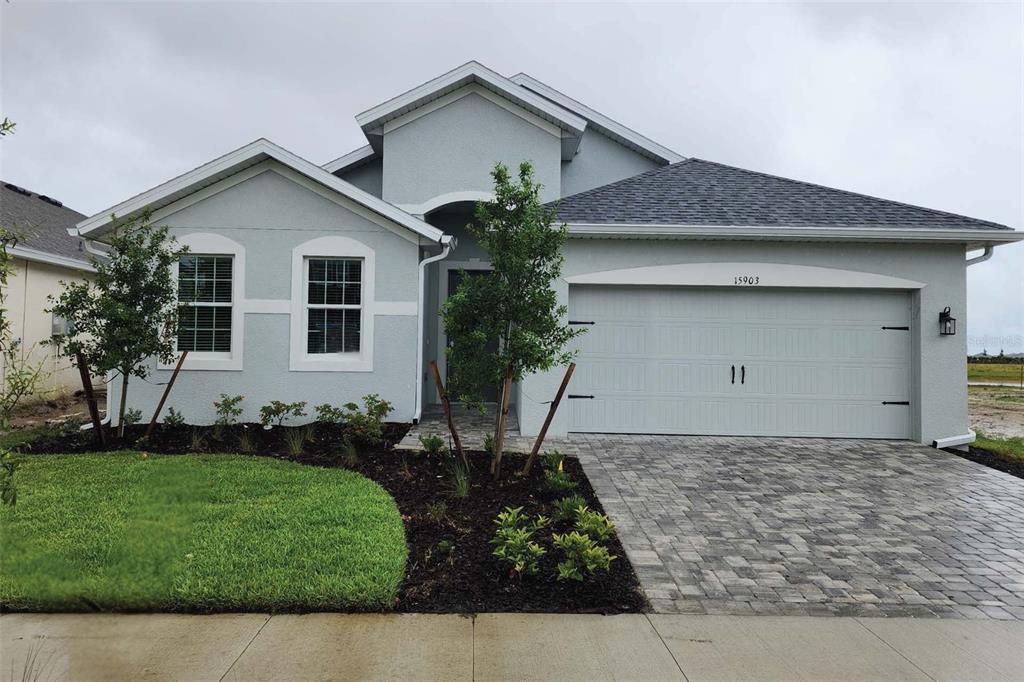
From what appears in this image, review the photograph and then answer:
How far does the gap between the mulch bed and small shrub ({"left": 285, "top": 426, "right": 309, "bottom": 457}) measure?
0.08 m

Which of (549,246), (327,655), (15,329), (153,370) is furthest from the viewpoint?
(15,329)

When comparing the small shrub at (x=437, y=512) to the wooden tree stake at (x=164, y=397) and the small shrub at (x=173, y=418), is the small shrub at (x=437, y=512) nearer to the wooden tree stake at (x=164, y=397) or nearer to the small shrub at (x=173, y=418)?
the wooden tree stake at (x=164, y=397)

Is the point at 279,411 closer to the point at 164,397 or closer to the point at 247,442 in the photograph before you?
the point at 247,442

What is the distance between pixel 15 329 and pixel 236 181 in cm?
710

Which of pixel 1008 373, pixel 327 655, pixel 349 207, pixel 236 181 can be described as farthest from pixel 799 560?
pixel 1008 373

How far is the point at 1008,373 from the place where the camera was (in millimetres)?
28734

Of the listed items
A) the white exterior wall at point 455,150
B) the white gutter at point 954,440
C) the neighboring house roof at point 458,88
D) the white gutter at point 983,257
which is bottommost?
the white gutter at point 954,440

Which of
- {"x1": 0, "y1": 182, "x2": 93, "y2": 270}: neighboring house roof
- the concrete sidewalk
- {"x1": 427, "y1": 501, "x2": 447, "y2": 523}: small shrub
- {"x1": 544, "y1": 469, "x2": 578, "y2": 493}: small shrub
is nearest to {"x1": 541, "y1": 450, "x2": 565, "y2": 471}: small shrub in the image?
{"x1": 544, "y1": 469, "x2": 578, "y2": 493}: small shrub

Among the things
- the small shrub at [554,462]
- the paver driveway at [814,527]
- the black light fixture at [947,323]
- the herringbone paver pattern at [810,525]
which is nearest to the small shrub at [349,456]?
the herringbone paver pattern at [810,525]

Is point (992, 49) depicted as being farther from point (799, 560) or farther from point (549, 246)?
point (799, 560)

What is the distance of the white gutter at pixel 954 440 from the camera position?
9.38m

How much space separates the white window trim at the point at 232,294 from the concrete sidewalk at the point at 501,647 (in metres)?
6.37

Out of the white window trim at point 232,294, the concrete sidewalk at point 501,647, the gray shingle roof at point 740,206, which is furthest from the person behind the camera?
the white window trim at point 232,294

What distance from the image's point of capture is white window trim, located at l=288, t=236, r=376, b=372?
9.80 metres
